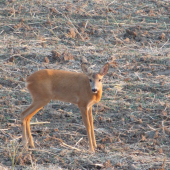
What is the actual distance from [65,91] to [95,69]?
9.81 ft

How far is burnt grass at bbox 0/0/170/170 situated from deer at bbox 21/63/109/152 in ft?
1.10

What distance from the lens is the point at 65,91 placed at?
808 centimetres

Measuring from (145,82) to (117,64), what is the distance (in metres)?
1.18

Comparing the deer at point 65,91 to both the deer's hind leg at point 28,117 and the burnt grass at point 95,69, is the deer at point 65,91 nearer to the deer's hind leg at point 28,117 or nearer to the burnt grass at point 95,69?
the deer's hind leg at point 28,117

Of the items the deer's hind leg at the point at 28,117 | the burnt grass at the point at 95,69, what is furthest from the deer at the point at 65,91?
the burnt grass at the point at 95,69

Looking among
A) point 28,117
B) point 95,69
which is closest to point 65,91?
point 28,117

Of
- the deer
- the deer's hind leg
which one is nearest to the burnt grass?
the deer's hind leg

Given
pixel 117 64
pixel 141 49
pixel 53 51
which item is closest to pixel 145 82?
pixel 117 64

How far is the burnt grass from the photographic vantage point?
7.32 meters

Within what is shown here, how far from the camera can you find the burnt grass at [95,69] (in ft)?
24.0

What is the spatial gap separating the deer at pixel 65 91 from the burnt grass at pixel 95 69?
0.34 m

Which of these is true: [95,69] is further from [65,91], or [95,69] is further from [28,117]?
[28,117]

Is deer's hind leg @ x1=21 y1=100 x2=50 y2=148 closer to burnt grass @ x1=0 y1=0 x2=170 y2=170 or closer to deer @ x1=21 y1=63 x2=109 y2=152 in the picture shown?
deer @ x1=21 y1=63 x2=109 y2=152

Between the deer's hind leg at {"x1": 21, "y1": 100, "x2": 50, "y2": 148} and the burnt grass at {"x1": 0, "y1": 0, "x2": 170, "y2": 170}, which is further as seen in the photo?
the deer's hind leg at {"x1": 21, "y1": 100, "x2": 50, "y2": 148}
